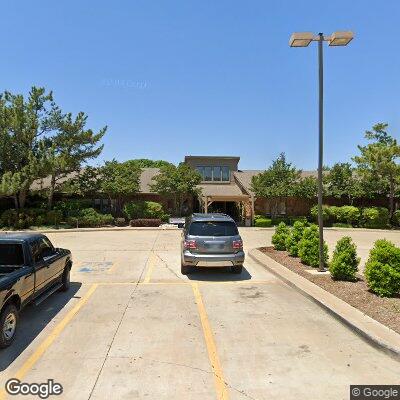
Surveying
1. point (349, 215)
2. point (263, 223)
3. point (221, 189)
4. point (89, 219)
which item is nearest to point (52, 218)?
point (89, 219)

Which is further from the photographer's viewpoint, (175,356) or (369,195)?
(369,195)

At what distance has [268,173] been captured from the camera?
35125 mm

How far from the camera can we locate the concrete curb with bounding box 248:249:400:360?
6105mm

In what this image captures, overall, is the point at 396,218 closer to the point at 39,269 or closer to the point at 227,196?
the point at 227,196

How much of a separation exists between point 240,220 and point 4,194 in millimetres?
21099

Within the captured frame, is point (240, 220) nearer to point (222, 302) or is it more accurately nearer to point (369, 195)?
point (369, 195)

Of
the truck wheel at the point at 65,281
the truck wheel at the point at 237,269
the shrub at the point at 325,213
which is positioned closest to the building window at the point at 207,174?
the shrub at the point at 325,213

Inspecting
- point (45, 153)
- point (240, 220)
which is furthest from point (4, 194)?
point (240, 220)

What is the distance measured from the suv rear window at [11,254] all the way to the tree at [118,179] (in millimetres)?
26082

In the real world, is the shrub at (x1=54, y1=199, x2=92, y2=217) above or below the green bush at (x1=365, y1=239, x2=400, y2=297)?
above

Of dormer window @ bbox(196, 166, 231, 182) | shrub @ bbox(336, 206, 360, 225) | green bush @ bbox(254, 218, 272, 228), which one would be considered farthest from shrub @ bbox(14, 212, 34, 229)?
shrub @ bbox(336, 206, 360, 225)

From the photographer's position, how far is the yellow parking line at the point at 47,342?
17.4ft

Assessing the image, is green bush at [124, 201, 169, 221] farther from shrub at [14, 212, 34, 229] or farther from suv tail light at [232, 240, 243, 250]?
suv tail light at [232, 240, 243, 250]

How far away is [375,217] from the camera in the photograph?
33719 mm
